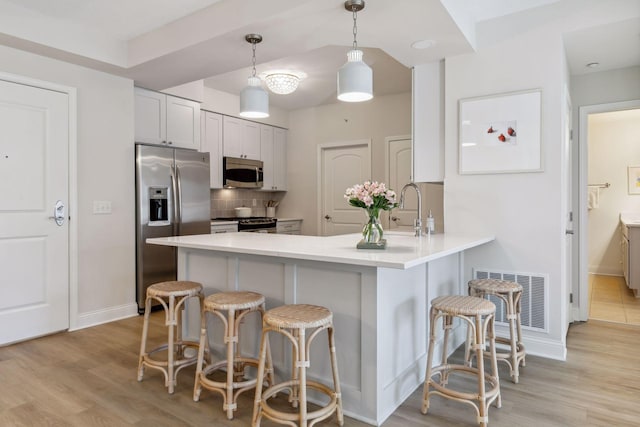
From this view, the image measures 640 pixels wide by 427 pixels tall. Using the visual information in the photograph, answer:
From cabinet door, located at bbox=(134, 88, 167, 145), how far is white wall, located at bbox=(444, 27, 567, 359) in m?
2.96

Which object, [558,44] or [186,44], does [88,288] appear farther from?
[558,44]

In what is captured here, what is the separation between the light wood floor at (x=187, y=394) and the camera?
2.07 metres

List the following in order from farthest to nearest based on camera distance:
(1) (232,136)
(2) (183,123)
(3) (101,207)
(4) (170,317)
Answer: (1) (232,136), (2) (183,123), (3) (101,207), (4) (170,317)

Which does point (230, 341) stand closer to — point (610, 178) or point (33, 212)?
point (33, 212)

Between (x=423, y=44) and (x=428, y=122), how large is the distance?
69 cm

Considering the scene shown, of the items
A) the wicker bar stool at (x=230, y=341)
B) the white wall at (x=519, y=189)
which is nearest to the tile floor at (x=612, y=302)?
the white wall at (x=519, y=189)

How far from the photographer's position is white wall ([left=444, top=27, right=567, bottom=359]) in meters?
2.94

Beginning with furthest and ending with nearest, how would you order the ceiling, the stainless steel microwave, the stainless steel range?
the stainless steel microwave, the stainless steel range, the ceiling

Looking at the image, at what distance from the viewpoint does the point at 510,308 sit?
2.59 m

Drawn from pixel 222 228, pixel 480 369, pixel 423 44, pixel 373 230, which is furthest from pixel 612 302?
pixel 222 228

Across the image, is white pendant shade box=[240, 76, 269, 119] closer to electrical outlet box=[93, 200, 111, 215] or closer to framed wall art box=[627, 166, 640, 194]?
electrical outlet box=[93, 200, 111, 215]

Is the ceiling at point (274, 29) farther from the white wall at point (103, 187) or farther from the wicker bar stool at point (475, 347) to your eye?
the wicker bar stool at point (475, 347)

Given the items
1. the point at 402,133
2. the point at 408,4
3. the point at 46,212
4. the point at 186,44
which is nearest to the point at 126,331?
the point at 46,212

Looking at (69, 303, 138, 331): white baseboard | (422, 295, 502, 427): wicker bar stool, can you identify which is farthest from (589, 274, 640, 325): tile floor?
(69, 303, 138, 331): white baseboard
